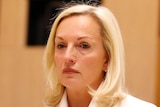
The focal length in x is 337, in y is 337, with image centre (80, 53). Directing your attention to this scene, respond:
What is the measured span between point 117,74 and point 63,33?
0.24 meters

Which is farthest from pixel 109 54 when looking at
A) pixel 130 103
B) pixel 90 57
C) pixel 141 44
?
pixel 141 44

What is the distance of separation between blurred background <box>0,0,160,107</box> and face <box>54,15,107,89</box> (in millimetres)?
1224

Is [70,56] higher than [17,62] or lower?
higher

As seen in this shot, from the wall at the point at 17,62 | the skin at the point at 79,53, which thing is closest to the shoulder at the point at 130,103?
the skin at the point at 79,53

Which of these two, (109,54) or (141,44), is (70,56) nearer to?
(109,54)

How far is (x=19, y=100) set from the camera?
270 cm

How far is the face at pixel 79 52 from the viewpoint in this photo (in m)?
1.15

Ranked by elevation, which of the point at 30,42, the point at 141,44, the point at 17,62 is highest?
the point at 141,44

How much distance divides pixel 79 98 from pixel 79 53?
0.63 ft

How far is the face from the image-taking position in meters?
1.15

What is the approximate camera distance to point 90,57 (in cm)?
116

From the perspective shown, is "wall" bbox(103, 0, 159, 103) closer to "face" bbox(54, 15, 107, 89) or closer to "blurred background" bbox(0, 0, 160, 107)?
"blurred background" bbox(0, 0, 160, 107)

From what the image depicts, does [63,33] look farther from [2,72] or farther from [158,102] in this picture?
[2,72]

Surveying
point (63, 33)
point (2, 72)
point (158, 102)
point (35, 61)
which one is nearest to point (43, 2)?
point (35, 61)
